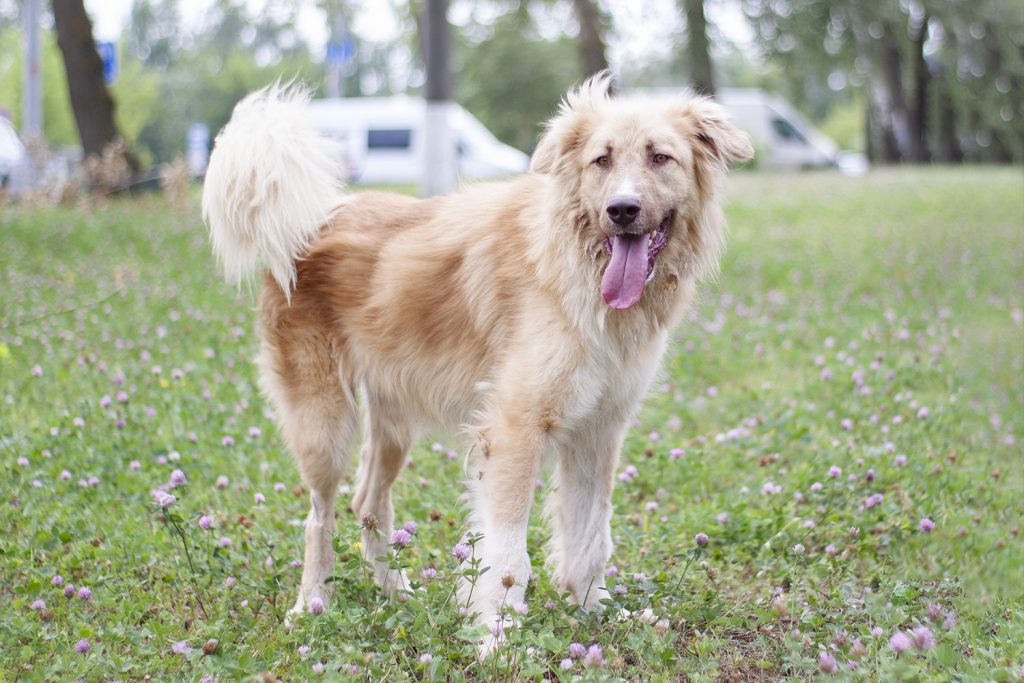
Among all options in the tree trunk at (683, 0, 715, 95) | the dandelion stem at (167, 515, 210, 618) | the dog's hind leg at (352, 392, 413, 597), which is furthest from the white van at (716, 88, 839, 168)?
the dandelion stem at (167, 515, 210, 618)

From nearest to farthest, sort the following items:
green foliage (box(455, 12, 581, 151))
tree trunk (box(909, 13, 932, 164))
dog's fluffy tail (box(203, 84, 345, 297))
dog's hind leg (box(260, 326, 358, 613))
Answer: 1. dog's hind leg (box(260, 326, 358, 613))
2. dog's fluffy tail (box(203, 84, 345, 297))
3. tree trunk (box(909, 13, 932, 164))
4. green foliage (box(455, 12, 581, 151))

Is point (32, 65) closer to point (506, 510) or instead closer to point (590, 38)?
point (590, 38)

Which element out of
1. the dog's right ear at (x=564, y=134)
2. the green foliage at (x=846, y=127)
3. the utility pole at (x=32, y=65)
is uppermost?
the dog's right ear at (x=564, y=134)

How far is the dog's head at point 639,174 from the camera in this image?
3.89 metres

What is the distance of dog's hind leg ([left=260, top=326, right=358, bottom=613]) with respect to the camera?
14.9 ft

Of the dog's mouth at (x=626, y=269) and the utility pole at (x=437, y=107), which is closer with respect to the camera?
the dog's mouth at (x=626, y=269)

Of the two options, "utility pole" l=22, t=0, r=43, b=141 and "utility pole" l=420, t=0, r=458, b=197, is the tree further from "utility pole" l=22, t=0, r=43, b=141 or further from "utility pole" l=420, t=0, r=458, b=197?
"utility pole" l=22, t=0, r=43, b=141

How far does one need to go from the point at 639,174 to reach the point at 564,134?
0.38 meters

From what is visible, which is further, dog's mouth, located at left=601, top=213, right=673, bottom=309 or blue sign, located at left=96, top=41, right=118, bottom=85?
blue sign, located at left=96, top=41, right=118, bottom=85

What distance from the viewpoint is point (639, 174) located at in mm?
3904

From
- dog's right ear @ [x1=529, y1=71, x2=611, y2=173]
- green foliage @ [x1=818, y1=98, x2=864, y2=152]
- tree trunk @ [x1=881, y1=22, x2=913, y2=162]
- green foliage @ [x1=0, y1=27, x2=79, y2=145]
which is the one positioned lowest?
green foliage @ [x1=818, y1=98, x2=864, y2=152]

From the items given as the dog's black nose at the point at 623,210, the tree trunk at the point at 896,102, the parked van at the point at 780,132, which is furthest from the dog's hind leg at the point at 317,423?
the parked van at the point at 780,132

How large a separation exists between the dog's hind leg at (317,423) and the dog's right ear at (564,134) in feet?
4.23

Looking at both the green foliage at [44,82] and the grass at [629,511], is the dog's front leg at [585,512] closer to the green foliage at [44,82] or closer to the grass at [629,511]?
the grass at [629,511]
